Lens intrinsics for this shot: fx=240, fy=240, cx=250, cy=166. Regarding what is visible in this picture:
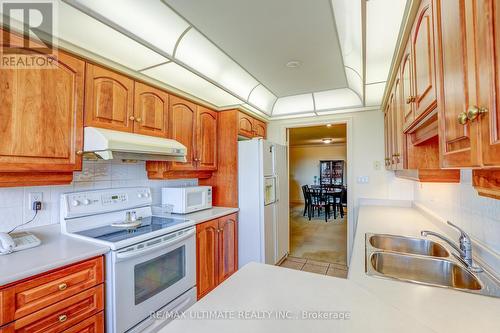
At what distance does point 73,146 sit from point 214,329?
5.09ft

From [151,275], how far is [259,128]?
2407mm

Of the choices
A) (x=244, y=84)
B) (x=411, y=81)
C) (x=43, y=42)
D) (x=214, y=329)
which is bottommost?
(x=214, y=329)

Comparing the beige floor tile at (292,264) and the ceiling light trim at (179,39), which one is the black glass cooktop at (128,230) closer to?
the ceiling light trim at (179,39)

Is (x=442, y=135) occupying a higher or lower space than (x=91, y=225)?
higher

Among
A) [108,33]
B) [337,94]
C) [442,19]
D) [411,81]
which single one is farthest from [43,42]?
[337,94]

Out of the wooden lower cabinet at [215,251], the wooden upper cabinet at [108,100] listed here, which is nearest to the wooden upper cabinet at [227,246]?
the wooden lower cabinet at [215,251]

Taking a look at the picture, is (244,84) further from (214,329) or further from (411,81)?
(214,329)

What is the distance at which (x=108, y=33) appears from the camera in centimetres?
155

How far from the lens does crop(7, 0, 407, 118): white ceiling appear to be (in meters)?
1.43

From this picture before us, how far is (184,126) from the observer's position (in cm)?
255

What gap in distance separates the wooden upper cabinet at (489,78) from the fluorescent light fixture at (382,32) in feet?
3.23

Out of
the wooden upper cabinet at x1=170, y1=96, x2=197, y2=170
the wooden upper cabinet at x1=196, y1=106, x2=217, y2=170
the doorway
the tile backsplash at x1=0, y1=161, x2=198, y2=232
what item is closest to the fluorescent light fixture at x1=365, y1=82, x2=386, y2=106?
the doorway

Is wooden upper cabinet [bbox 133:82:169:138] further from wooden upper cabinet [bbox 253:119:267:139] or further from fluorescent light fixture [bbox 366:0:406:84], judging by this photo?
fluorescent light fixture [bbox 366:0:406:84]

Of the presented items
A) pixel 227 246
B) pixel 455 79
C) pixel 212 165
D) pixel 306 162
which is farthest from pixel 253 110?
pixel 306 162
